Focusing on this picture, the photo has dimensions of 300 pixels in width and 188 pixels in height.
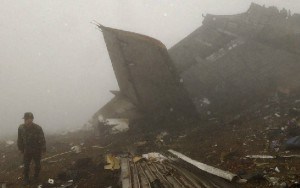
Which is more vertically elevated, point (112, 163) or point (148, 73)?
point (148, 73)

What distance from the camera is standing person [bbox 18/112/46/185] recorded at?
5.93m

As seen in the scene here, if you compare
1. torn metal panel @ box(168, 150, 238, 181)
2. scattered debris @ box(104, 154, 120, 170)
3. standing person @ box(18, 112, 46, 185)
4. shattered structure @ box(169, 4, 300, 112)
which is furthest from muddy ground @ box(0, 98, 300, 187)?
shattered structure @ box(169, 4, 300, 112)

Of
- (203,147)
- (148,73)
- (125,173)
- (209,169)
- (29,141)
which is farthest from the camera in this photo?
(148,73)

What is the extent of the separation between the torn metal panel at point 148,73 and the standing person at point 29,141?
9.98ft

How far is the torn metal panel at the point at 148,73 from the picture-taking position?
7.87 metres

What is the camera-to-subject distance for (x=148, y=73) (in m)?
8.22

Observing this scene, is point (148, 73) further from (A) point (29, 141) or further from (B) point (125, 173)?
(B) point (125, 173)

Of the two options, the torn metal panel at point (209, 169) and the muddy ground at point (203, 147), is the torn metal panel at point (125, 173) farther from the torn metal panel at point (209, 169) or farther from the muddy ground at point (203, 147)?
the torn metal panel at point (209, 169)

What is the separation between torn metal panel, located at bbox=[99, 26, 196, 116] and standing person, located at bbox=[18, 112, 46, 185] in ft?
9.98

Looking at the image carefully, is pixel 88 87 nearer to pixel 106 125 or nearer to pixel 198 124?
pixel 106 125

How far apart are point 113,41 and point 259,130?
4.05 metres

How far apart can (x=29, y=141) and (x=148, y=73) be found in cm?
335

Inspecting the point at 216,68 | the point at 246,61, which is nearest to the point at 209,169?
the point at 216,68

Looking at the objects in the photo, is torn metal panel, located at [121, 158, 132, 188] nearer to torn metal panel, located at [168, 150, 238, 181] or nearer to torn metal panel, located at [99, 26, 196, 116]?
torn metal panel, located at [168, 150, 238, 181]
